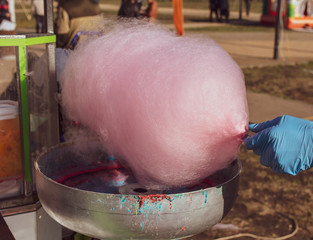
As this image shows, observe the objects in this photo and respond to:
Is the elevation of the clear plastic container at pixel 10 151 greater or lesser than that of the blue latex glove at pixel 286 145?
lesser

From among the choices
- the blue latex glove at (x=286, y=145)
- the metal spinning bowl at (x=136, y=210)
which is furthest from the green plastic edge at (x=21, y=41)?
the blue latex glove at (x=286, y=145)

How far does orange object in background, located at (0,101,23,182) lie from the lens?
6.00 ft

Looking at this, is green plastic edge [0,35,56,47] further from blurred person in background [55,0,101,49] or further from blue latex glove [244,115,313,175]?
blurred person in background [55,0,101,49]

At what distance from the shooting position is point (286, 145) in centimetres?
132

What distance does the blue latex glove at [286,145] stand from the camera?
1.32m

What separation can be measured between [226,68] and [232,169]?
445mm

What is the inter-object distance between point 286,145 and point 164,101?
0.39 metres

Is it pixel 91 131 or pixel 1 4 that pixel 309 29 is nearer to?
pixel 1 4

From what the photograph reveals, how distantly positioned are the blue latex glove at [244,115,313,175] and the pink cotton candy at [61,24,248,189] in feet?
0.26

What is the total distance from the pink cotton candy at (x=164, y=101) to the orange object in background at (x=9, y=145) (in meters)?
0.42

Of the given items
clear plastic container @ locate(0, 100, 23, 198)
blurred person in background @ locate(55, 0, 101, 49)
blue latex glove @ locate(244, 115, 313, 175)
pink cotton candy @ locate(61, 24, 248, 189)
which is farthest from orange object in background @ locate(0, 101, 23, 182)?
blurred person in background @ locate(55, 0, 101, 49)

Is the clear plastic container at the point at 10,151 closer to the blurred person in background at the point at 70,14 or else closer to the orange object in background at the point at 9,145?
the orange object in background at the point at 9,145

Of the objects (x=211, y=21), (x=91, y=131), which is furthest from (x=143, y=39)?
(x=211, y=21)

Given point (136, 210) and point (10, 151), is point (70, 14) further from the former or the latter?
point (136, 210)
